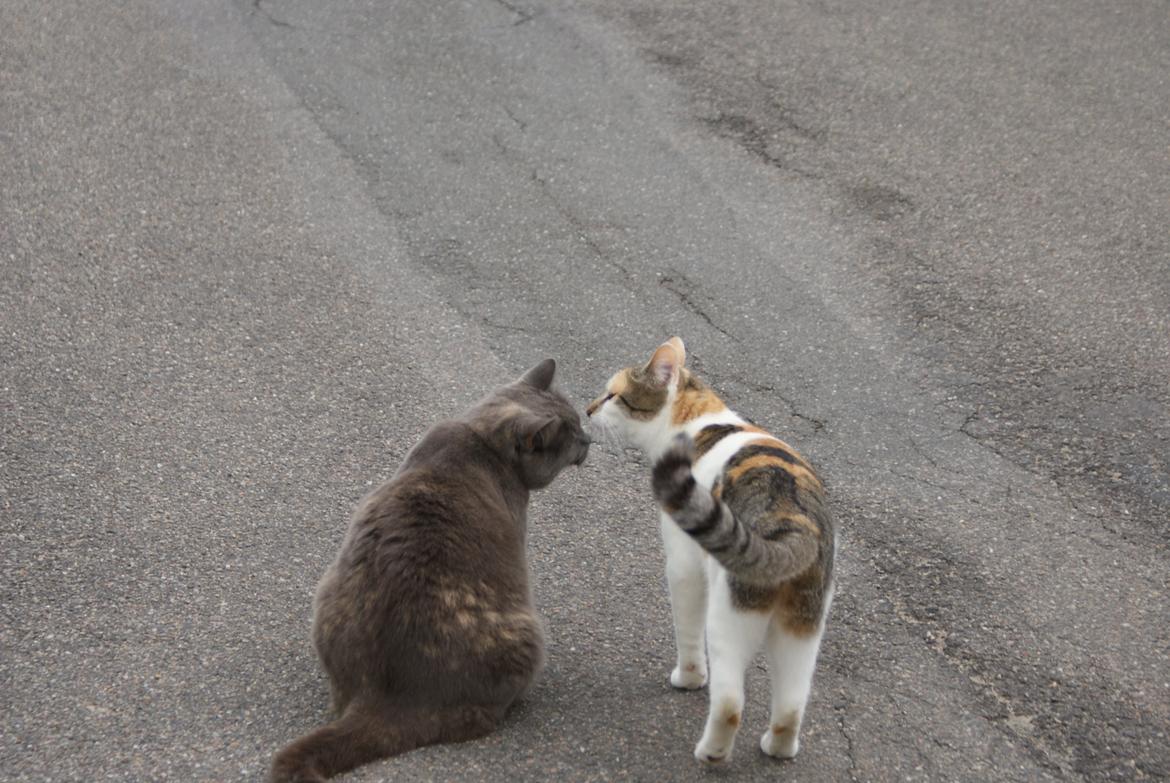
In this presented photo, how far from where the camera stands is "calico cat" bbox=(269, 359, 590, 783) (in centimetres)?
351

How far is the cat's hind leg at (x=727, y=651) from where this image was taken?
3.42 m

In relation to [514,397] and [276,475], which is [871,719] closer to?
[514,397]

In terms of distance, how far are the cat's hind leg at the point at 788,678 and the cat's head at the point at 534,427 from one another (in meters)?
1.14

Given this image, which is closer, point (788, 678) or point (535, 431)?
point (788, 678)

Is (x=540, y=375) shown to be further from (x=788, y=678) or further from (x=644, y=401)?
(x=788, y=678)

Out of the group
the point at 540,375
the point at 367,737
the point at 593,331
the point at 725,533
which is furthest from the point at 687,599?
the point at 593,331

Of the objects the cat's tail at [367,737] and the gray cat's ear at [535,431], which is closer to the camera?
the cat's tail at [367,737]

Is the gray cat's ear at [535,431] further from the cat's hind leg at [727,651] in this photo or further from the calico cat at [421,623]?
the cat's hind leg at [727,651]

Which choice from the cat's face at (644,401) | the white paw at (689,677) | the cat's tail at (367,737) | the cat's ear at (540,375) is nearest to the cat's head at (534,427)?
the cat's ear at (540,375)

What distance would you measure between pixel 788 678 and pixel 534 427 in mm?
1244

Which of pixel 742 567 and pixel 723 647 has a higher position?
pixel 742 567

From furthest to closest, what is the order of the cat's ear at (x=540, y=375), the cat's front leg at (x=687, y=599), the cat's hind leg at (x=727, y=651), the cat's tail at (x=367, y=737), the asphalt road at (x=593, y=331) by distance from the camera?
the cat's ear at (x=540, y=375) < the asphalt road at (x=593, y=331) < the cat's front leg at (x=687, y=599) < the cat's hind leg at (x=727, y=651) < the cat's tail at (x=367, y=737)

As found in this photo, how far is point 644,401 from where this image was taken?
4.43 meters

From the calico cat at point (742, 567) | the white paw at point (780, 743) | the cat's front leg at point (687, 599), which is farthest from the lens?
Answer: the cat's front leg at point (687, 599)
